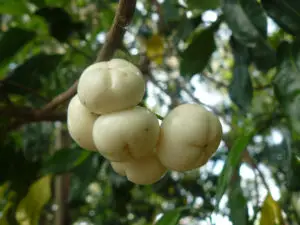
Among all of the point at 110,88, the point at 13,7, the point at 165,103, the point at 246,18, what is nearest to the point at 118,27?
the point at 110,88

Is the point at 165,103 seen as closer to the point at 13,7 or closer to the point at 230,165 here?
the point at 13,7

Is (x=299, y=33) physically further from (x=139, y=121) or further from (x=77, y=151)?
(x=77, y=151)

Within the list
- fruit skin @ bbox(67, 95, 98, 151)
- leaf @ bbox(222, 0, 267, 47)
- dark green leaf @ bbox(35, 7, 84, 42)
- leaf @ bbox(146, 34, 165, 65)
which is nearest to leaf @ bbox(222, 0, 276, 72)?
leaf @ bbox(222, 0, 267, 47)

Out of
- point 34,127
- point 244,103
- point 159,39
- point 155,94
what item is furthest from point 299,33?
point 34,127

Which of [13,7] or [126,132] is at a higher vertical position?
[126,132]

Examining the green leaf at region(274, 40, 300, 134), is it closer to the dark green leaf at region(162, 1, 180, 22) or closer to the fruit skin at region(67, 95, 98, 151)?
the fruit skin at region(67, 95, 98, 151)

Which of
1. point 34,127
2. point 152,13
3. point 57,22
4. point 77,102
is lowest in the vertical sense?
point 34,127
